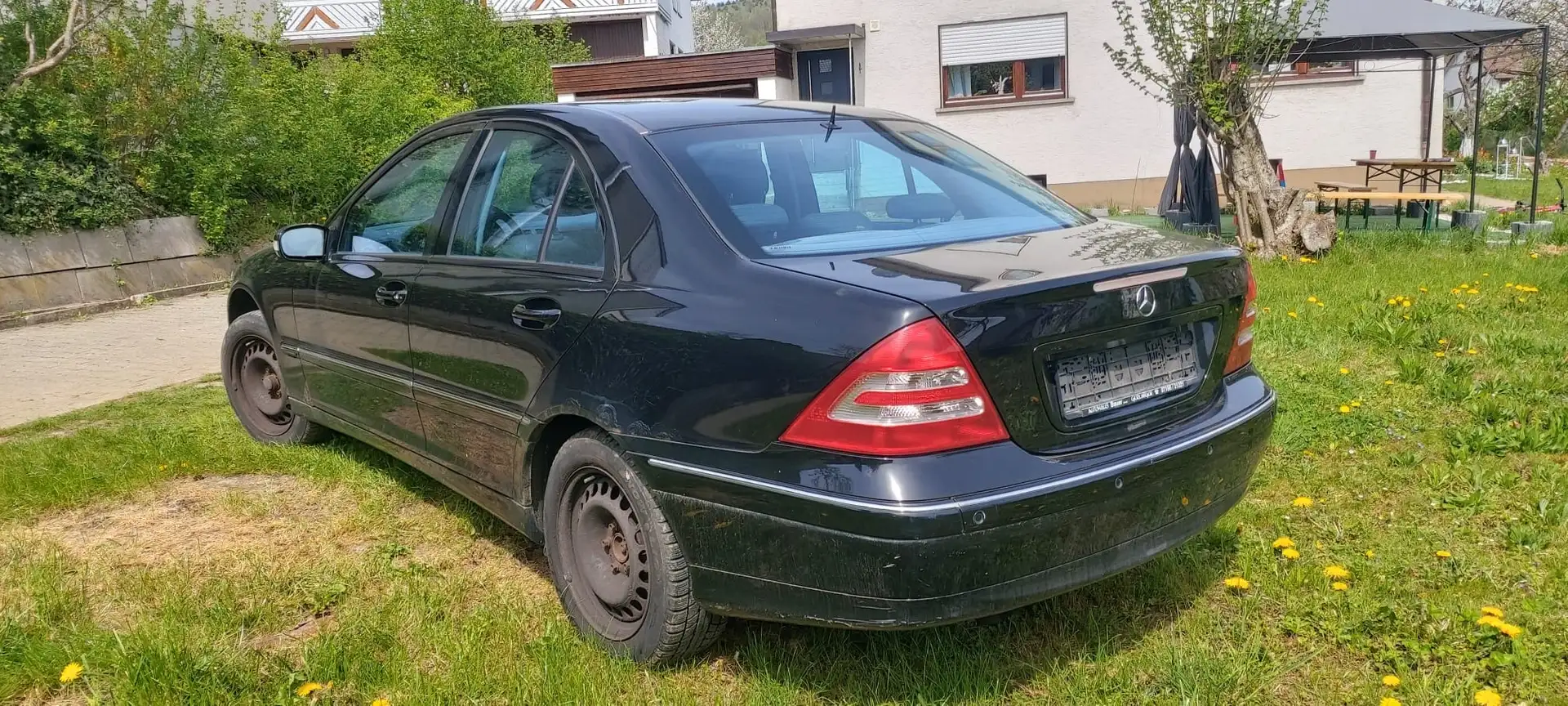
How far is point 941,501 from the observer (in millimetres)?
2402

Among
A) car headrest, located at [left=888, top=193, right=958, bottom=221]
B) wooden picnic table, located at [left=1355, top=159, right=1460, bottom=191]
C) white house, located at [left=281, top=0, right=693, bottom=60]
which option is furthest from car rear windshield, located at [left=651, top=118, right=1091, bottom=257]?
white house, located at [left=281, top=0, right=693, bottom=60]

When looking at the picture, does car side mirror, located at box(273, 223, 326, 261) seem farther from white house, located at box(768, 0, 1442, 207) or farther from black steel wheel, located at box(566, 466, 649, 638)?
white house, located at box(768, 0, 1442, 207)

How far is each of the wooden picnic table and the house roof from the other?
126 centimetres

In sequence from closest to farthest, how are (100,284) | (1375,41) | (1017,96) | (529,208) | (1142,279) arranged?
(1142,279) < (529,208) < (100,284) < (1375,41) < (1017,96)

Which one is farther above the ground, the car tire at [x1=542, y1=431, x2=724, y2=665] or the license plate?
the license plate

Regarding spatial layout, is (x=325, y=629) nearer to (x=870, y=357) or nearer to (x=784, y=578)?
(x=784, y=578)

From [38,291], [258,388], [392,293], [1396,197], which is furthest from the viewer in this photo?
[1396,197]

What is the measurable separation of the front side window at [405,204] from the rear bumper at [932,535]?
64.4 inches

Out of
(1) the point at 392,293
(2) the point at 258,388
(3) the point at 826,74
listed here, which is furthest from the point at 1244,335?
(3) the point at 826,74

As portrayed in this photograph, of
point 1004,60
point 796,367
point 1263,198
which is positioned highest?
point 1004,60

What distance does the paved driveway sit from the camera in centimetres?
674

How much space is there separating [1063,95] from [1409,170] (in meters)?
4.87

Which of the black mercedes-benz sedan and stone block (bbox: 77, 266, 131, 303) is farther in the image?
stone block (bbox: 77, 266, 131, 303)

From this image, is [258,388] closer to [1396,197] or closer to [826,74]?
[1396,197]
